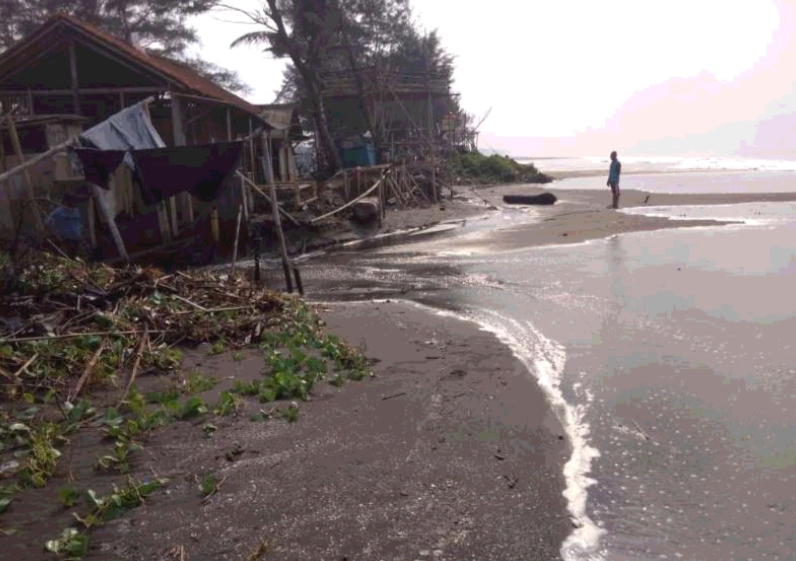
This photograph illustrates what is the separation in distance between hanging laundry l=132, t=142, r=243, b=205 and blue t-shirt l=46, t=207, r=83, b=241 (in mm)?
2382

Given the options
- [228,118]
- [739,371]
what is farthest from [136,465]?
[228,118]

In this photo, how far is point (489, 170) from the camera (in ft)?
154

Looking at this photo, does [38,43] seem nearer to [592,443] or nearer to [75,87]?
[75,87]

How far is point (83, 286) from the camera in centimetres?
827

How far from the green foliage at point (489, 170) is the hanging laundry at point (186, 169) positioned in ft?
107

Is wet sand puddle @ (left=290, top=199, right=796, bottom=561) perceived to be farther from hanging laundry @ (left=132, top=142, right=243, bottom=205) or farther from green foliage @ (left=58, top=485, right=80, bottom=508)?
green foliage @ (left=58, top=485, right=80, bottom=508)

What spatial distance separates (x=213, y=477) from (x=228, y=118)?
716 inches

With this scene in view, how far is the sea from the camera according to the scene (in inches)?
178

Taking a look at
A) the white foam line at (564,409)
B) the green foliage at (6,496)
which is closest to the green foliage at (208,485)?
the green foliage at (6,496)

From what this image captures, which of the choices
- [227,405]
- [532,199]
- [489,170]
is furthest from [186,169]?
[489,170]

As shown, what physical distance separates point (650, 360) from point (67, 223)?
1046cm

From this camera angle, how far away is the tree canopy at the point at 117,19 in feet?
113

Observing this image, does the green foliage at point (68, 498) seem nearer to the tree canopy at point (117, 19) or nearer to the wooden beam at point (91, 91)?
the wooden beam at point (91, 91)

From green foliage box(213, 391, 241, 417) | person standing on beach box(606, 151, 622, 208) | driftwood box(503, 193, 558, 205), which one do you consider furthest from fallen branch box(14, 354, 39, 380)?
driftwood box(503, 193, 558, 205)
